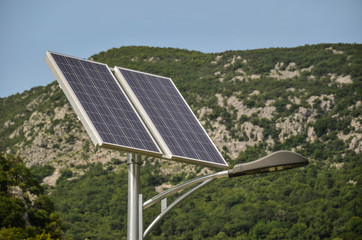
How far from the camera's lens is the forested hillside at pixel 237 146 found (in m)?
107

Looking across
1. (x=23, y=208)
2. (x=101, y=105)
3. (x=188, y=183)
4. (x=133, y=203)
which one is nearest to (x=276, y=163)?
(x=188, y=183)

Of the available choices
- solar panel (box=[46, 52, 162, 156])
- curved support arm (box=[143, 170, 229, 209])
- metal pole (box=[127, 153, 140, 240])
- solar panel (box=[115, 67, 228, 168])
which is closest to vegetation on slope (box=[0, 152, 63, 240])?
solar panel (box=[115, 67, 228, 168])

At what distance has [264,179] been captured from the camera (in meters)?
121

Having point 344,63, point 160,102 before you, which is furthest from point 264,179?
point 160,102

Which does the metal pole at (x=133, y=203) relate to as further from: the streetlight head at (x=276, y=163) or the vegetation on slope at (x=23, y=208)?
the vegetation on slope at (x=23, y=208)

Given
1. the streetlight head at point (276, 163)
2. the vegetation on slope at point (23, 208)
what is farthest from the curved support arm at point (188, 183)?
the vegetation on slope at point (23, 208)

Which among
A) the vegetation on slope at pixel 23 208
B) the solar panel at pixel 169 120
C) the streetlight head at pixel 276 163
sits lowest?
the streetlight head at pixel 276 163

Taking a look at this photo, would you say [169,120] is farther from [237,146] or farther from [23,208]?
[237,146]

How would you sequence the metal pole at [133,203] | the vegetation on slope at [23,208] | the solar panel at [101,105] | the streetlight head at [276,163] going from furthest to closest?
the vegetation on slope at [23,208] < the solar panel at [101,105] < the metal pole at [133,203] < the streetlight head at [276,163]

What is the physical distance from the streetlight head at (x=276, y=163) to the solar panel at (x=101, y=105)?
295 cm

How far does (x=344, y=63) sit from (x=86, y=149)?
53.8 m

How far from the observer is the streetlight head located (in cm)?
1975

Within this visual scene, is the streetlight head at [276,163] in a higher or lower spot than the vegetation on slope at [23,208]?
lower

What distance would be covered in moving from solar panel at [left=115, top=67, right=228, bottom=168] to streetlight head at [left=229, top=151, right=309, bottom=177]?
273 cm
